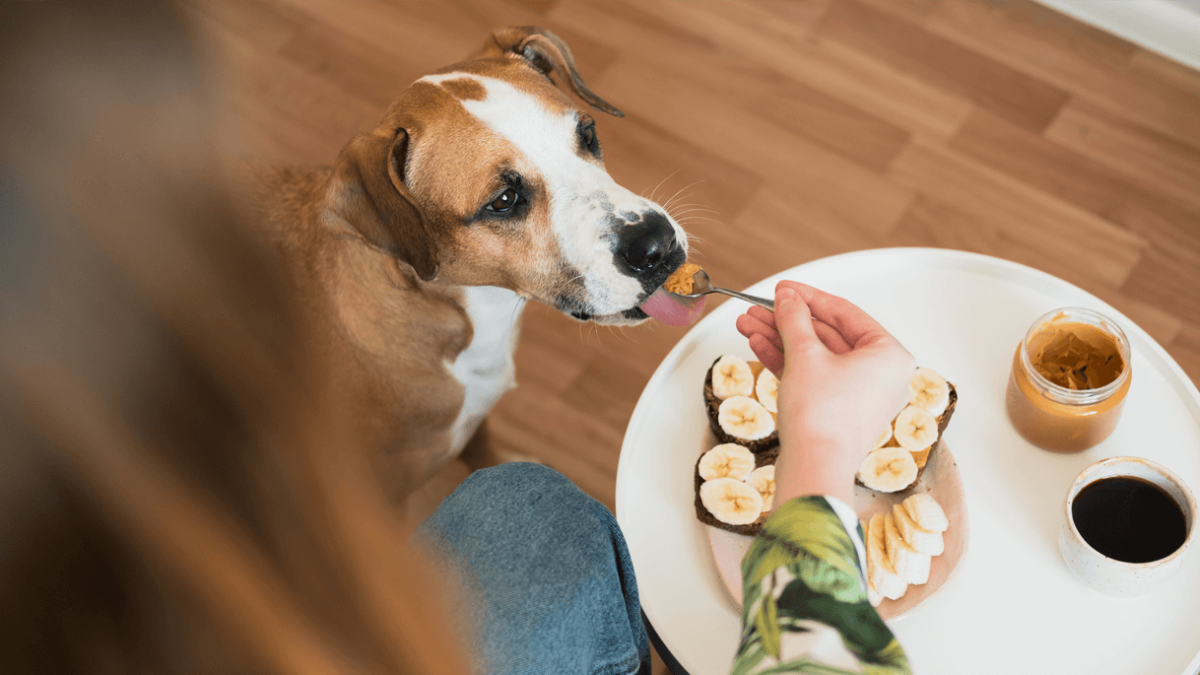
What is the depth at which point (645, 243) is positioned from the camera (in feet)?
4.63

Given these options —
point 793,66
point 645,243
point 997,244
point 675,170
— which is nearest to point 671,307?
point 645,243

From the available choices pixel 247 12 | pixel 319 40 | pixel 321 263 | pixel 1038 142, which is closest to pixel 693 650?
pixel 321 263

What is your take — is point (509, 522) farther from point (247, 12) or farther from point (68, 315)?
point (247, 12)

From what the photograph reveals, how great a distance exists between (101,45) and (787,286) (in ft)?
3.27

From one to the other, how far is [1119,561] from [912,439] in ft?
1.02

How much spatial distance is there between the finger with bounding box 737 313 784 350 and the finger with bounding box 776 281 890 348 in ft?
0.23

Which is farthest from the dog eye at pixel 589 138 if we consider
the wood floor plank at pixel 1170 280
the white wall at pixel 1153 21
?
the white wall at pixel 1153 21

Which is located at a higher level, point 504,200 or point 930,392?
point 504,200

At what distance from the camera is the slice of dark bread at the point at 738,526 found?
1.34 m

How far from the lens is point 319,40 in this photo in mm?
2926

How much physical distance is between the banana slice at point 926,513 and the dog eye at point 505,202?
30.2 inches

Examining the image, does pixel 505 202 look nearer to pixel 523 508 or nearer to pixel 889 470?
pixel 523 508

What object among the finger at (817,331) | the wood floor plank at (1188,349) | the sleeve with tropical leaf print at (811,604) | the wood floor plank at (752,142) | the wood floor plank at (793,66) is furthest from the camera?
the wood floor plank at (793,66)

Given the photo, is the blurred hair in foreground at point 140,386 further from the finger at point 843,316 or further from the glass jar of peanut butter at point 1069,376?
the glass jar of peanut butter at point 1069,376
